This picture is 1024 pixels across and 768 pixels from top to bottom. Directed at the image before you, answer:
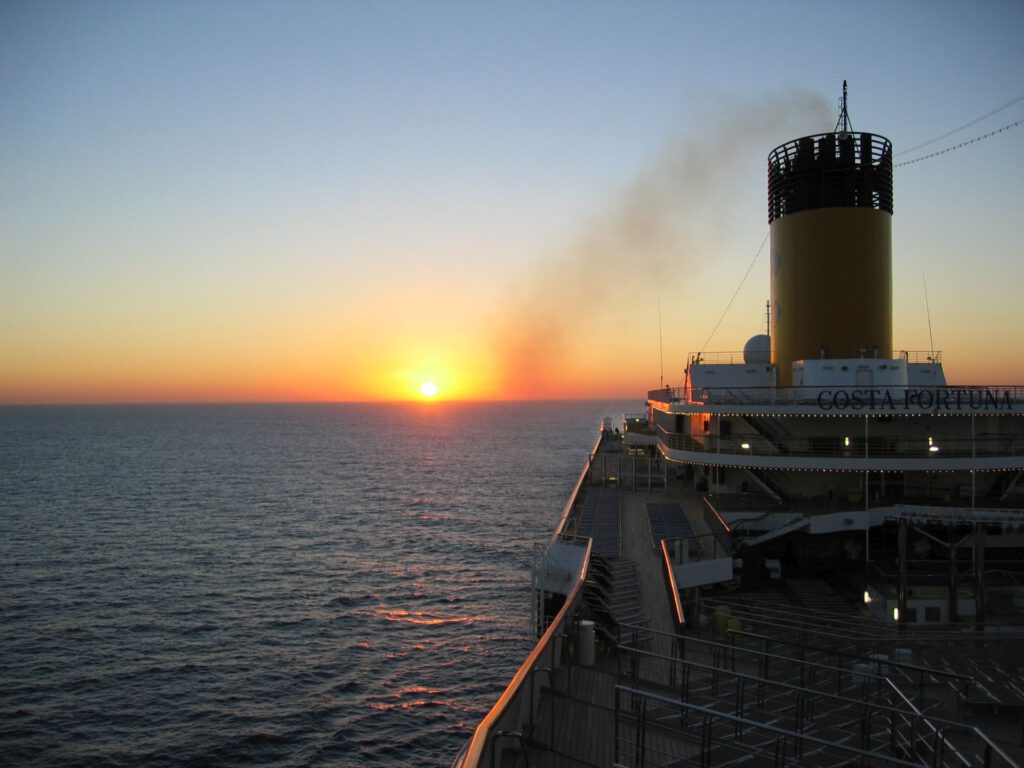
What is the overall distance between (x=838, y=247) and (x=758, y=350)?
11.8 metres

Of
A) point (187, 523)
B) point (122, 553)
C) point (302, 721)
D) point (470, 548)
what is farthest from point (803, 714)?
point (187, 523)

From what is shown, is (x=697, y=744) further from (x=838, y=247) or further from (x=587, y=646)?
(x=838, y=247)

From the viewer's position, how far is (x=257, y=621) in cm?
3584

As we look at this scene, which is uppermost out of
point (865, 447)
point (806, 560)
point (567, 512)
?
point (865, 447)

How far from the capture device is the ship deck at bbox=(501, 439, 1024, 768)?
1062 centimetres

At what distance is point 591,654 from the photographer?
1423cm

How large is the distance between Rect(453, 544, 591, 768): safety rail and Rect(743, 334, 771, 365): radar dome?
33727 mm

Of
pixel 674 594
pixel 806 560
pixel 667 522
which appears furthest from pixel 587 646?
pixel 806 560

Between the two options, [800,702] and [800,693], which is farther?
[800,693]

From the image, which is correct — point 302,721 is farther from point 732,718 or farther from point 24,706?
point 732,718

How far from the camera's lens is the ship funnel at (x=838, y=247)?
120ft

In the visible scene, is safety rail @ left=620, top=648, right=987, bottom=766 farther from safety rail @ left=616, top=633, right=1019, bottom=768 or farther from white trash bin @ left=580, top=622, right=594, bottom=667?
white trash bin @ left=580, top=622, right=594, bottom=667

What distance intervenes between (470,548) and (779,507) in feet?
84.5

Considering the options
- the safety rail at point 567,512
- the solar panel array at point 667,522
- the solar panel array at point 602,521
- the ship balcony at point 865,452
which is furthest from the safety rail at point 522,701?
the ship balcony at point 865,452
